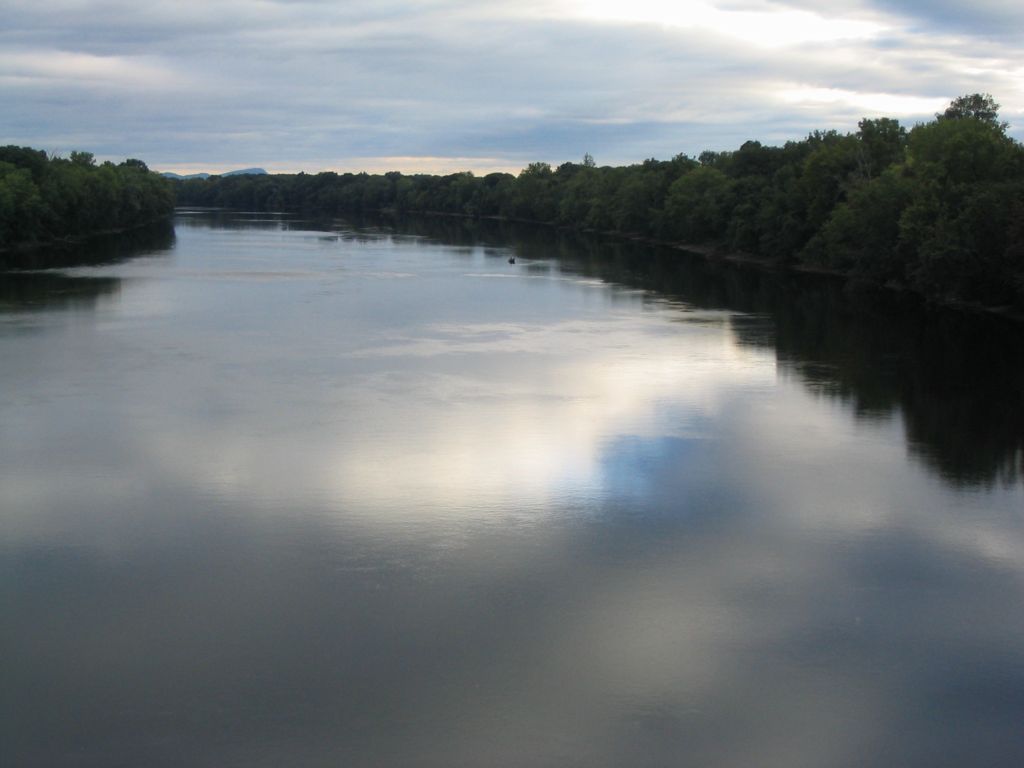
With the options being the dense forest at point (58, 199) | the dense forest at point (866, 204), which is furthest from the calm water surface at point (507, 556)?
the dense forest at point (58, 199)

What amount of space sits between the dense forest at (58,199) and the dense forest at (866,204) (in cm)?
4245

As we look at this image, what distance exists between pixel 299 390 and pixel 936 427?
13875 mm

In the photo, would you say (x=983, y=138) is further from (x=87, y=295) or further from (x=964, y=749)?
(x=964, y=749)

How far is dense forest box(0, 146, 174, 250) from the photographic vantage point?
205ft

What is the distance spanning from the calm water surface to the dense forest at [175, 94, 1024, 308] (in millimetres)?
10045

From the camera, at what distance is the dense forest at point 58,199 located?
62344 millimetres

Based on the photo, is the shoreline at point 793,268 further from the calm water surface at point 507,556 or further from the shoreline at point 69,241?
the shoreline at point 69,241

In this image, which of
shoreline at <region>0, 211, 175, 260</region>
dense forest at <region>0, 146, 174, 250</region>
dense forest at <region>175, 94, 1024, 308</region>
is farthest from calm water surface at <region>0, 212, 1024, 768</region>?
shoreline at <region>0, 211, 175, 260</region>

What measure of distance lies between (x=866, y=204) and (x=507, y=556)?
38484 millimetres

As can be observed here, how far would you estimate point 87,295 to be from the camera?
4262 centimetres

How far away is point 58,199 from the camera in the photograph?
230 feet

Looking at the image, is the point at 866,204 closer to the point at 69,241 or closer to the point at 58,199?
the point at 58,199

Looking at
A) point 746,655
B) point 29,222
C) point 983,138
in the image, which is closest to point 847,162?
point 983,138

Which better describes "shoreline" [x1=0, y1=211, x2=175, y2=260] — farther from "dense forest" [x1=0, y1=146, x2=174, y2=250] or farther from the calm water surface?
the calm water surface
